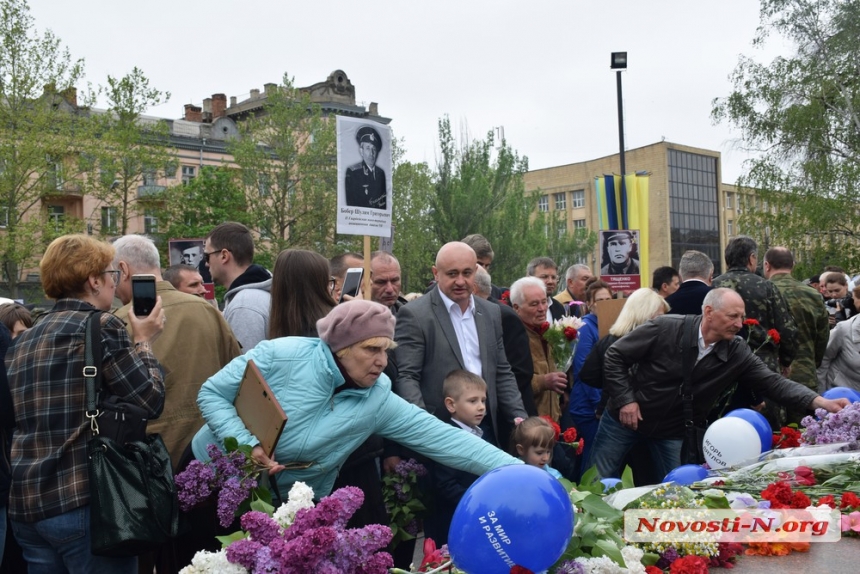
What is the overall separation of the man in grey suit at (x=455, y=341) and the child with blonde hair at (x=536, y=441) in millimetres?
425

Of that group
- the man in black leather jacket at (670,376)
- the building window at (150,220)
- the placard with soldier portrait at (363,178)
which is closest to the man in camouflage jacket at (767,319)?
the man in black leather jacket at (670,376)

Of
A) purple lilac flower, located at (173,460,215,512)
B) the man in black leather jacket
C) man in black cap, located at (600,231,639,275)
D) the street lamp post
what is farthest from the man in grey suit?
the street lamp post

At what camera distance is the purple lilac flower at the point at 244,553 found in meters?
2.71

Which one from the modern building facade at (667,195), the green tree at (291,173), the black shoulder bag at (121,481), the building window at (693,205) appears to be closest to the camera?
the black shoulder bag at (121,481)

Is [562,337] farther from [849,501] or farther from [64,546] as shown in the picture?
[64,546]

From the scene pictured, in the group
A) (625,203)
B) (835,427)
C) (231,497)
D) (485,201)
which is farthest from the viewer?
(485,201)

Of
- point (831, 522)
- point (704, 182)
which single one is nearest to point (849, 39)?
point (831, 522)

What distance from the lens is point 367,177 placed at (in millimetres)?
8047

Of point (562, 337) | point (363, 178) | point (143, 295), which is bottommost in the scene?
point (562, 337)

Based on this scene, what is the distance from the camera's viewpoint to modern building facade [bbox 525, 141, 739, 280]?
91.5 metres

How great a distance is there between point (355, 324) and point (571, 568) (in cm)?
136

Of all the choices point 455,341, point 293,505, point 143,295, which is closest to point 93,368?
point 143,295

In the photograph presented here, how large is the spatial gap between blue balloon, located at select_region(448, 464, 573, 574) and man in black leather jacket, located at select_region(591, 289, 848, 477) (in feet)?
10.5

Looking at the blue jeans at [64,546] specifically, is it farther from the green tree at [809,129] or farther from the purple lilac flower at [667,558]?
the green tree at [809,129]
